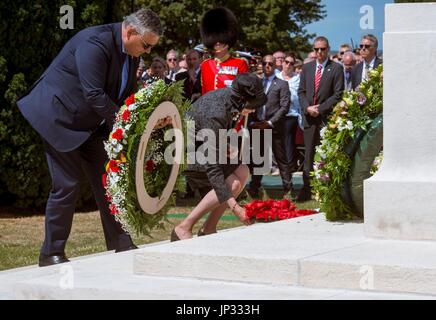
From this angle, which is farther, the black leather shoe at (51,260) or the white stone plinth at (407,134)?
the black leather shoe at (51,260)

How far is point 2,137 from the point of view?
1141 cm

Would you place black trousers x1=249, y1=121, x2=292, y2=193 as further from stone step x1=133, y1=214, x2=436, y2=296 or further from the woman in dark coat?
stone step x1=133, y1=214, x2=436, y2=296

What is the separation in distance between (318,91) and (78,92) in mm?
6491

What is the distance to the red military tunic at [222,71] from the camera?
1101cm

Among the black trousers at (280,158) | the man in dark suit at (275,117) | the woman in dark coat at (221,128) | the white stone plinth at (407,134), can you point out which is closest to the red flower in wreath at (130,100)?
the woman in dark coat at (221,128)

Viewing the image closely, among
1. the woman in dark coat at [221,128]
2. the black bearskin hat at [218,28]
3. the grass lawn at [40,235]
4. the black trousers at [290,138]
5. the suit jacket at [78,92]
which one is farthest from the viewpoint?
the black trousers at [290,138]

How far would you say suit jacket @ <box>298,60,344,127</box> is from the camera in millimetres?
13086

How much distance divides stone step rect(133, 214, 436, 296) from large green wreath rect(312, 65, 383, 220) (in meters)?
0.80

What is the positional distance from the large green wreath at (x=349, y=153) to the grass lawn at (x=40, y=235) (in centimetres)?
124

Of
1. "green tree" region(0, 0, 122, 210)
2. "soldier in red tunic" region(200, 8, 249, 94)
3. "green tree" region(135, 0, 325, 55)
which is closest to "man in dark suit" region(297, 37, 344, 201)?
"soldier in red tunic" region(200, 8, 249, 94)

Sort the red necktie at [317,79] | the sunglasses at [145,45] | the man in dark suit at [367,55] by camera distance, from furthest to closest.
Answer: the red necktie at [317,79]
the man in dark suit at [367,55]
the sunglasses at [145,45]

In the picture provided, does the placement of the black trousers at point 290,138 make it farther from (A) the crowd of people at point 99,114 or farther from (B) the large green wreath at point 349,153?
(B) the large green wreath at point 349,153

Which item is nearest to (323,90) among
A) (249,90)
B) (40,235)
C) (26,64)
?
(26,64)

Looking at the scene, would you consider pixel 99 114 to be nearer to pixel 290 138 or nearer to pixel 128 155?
pixel 128 155
